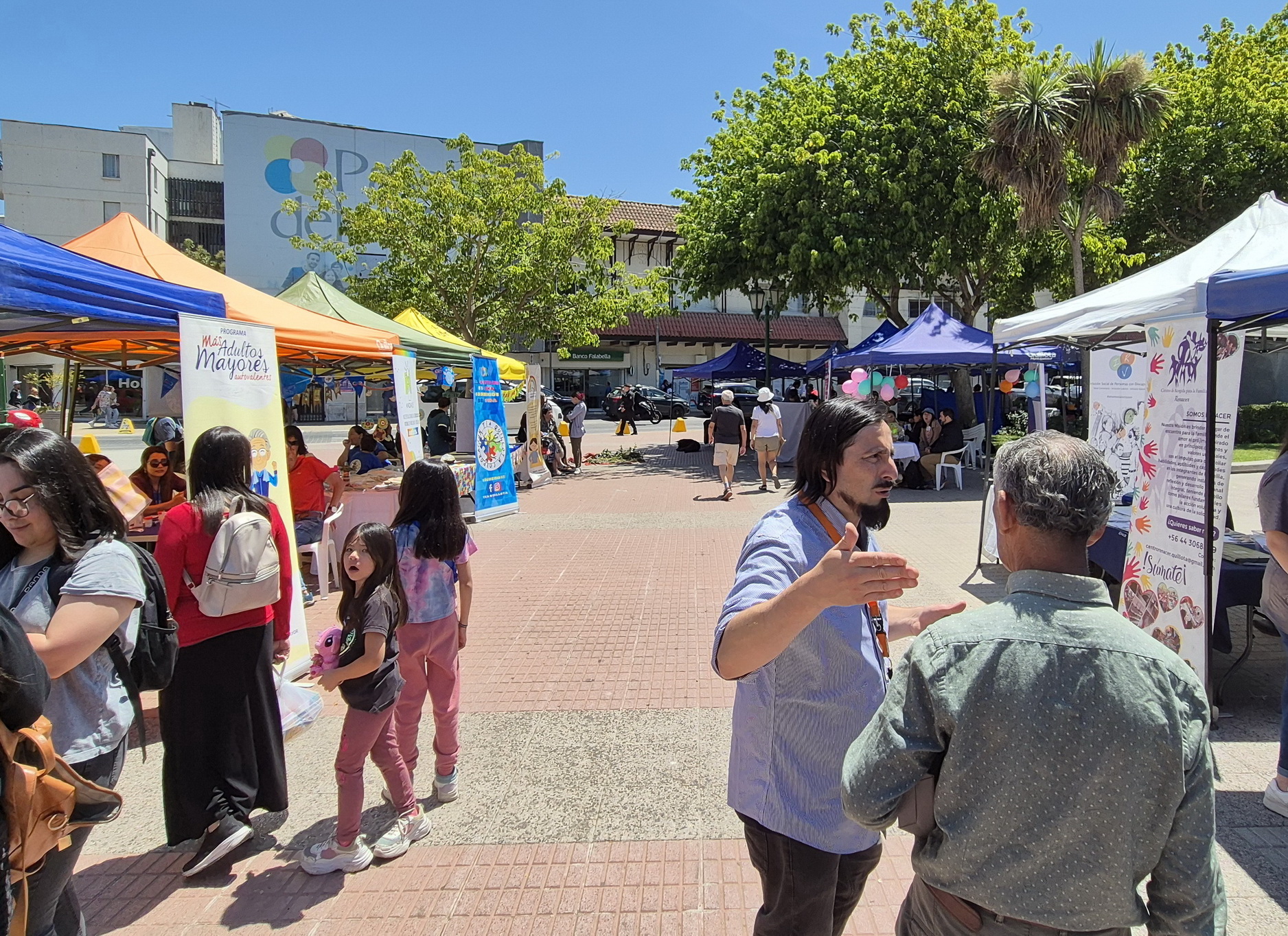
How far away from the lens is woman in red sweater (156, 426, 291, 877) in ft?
10.6

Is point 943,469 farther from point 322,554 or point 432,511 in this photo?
point 432,511

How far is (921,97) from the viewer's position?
17625mm

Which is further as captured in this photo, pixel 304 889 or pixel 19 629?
pixel 304 889

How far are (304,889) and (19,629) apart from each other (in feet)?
6.03

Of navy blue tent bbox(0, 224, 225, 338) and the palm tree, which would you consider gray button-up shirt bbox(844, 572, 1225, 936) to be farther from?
the palm tree

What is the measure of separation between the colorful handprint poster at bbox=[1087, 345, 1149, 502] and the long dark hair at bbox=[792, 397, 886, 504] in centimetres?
553

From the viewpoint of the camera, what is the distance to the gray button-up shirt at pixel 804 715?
1849 millimetres

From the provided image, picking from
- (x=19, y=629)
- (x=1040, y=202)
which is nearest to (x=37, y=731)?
(x=19, y=629)

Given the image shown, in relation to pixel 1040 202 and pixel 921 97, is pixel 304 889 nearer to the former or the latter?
pixel 1040 202

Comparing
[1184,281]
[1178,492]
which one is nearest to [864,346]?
[1184,281]

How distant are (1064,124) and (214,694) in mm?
16129

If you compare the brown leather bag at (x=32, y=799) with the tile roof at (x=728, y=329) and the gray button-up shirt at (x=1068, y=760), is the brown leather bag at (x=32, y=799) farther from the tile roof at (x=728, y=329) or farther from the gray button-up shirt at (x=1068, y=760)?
the tile roof at (x=728, y=329)

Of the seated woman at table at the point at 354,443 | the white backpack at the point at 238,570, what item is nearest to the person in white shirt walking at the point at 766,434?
the seated woman at table at the point at 354,443

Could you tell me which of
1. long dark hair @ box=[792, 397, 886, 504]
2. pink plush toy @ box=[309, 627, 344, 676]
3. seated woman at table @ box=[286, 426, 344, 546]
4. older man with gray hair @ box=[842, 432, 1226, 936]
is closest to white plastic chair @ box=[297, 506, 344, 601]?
seated woman at table @ box=[286, 426, 344, 546]
